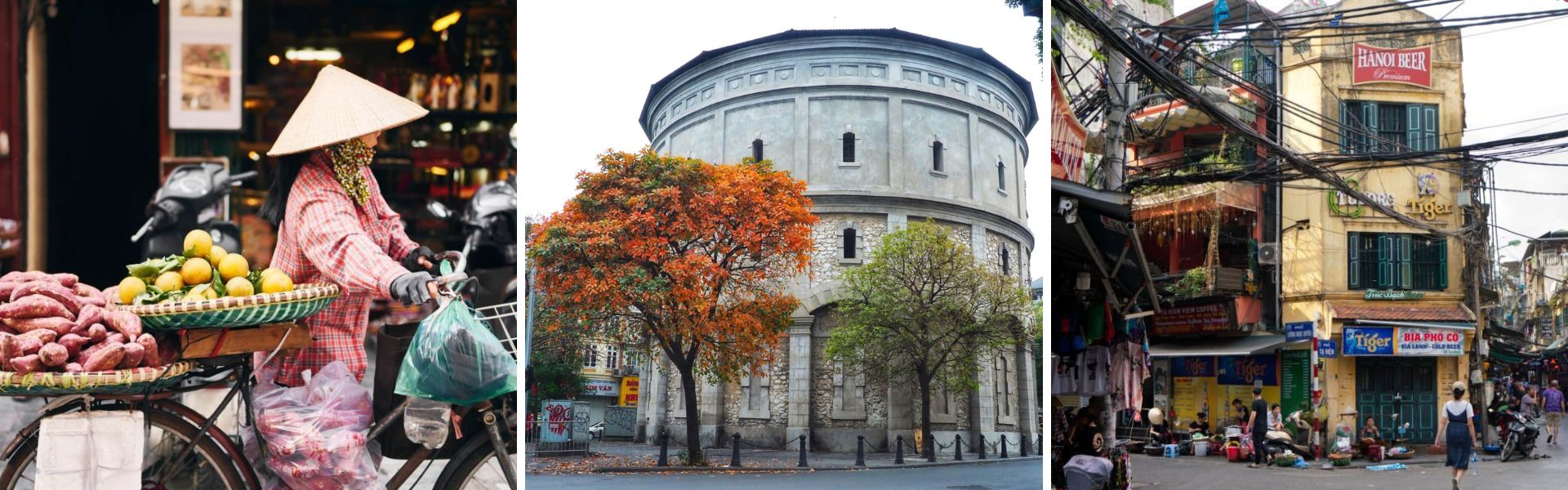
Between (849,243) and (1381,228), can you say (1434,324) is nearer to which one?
(1381,228)

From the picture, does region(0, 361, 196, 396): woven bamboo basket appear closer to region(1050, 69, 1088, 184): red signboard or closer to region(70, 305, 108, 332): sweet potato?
region(70, 305, 108, 332): sweet potato

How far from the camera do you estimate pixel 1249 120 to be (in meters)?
12.7

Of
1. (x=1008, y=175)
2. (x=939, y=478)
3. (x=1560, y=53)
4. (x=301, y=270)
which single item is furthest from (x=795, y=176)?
(x=1560, y=53)

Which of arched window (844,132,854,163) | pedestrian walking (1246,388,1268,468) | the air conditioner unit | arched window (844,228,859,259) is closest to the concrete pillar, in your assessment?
arched window (844,228,859,259)

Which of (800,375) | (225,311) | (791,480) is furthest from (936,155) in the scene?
(225,311)

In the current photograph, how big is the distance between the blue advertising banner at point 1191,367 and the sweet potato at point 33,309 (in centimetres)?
1358

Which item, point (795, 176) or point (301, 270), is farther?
point (301, 270)

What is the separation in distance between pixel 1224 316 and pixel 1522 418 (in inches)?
127

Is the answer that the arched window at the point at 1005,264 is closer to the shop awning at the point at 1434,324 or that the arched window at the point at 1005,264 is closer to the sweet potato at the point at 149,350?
the sweet potato at the point at 149,350

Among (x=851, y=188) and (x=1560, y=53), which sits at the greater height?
(x=1560, y=53)

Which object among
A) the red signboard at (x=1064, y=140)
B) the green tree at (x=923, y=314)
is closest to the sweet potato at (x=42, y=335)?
the green tree at (x=923, y=314)

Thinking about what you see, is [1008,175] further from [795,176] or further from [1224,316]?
[1224,316]

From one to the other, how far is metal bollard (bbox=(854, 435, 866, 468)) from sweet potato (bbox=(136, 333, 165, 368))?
2.63m

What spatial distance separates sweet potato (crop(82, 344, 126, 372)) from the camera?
412 cm
